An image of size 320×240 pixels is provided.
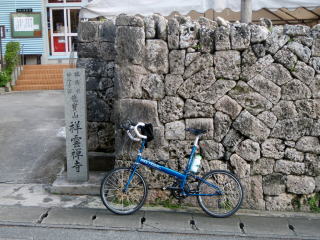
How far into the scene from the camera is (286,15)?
963cm

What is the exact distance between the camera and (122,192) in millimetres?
5703

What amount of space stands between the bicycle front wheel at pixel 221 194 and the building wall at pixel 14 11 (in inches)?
547

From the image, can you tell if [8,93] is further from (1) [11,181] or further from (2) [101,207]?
(2) [101,207]

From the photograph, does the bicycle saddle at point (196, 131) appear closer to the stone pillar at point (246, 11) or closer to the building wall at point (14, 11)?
the stone pillar at point (246, 11)

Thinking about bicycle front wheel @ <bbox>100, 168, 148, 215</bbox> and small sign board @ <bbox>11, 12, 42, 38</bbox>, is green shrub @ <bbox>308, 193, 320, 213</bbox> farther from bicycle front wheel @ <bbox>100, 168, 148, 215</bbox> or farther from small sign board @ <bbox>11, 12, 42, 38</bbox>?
small sign board @ <bbox>11, 12, 42, 38</bbox>

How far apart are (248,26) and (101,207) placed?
3364 millimetres

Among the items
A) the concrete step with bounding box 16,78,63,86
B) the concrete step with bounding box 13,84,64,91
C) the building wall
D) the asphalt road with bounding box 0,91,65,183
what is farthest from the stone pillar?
the building wall

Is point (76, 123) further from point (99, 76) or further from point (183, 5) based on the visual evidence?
point (183, 5)

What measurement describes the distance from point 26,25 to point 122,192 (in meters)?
14.0

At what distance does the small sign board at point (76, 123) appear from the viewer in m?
6.30

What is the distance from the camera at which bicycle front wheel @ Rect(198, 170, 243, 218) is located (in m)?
5.57

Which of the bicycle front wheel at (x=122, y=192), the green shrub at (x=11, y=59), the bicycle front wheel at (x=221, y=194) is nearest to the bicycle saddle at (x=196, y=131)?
the bicycle front wheel at (x=221, y=194)

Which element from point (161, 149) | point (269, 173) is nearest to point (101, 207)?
point (161, 149)

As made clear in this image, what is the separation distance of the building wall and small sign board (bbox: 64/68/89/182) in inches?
480
